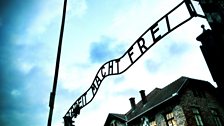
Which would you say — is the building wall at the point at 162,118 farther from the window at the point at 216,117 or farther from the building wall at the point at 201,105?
the window at the point at 216,117

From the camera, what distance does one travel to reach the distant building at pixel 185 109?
69.3 feet

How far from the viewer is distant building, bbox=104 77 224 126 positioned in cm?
2111

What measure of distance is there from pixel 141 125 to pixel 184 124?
15.8ft

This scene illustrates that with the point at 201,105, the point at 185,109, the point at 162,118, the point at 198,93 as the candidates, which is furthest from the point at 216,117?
the point at 162,118

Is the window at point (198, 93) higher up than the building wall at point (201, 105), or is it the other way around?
the window at point (198, 93)

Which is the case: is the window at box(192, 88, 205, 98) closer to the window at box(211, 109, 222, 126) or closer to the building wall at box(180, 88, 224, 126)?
the building wall at box(180, 88, 224, 126)

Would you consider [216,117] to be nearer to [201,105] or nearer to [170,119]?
[201,105]

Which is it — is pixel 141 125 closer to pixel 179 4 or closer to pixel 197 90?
pixel 197 90

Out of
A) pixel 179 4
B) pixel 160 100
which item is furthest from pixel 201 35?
pixel 160 100

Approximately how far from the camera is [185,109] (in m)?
21.0

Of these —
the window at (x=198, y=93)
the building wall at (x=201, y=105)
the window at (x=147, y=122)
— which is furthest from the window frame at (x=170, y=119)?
the window at (x=198, y=93)

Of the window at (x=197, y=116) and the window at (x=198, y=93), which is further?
the window at (x=198, y=93)

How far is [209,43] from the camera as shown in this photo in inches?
122

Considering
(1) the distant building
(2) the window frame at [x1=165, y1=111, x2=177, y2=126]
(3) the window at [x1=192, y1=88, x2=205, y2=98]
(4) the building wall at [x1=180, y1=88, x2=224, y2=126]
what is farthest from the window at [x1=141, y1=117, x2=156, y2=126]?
(3) the window at [x1=192, y1=88, x2=205, y2=98]
